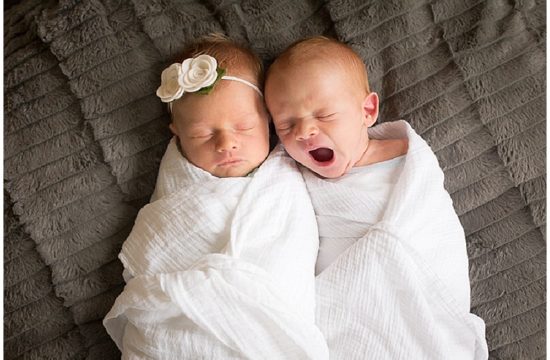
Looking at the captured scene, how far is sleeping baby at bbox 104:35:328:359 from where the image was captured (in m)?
1.14

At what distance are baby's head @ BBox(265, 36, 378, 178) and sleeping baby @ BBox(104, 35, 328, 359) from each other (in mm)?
55

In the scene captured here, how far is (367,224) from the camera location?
1280 millimetres

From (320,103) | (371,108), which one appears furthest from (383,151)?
(320,103)

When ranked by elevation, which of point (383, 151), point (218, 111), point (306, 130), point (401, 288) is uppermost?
point (218, 111)

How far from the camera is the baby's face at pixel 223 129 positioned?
1262 millimetres

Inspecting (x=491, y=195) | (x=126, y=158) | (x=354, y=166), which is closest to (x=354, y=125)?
(x=354, y=166)

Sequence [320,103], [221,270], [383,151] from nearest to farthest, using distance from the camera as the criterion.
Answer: [221,270] → [320,103] → [383,151]

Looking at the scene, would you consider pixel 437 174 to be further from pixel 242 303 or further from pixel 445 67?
pixel 242 303

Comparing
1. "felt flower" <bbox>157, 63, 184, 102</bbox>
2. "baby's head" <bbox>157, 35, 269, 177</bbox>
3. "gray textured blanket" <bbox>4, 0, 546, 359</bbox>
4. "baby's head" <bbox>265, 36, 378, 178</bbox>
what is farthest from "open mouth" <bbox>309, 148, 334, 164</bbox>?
"felt flower" <bbox>157, 63, 184, 102</bbox>

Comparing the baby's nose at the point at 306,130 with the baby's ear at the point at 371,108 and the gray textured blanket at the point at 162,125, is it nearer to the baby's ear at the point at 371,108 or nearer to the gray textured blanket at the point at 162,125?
the baby's ear at the point at 371,108

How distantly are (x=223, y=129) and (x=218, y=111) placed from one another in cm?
4

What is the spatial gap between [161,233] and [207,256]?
0.12 metres

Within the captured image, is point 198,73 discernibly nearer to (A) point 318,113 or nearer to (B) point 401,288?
(A) point 318,113

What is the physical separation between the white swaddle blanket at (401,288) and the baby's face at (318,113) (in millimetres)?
114
